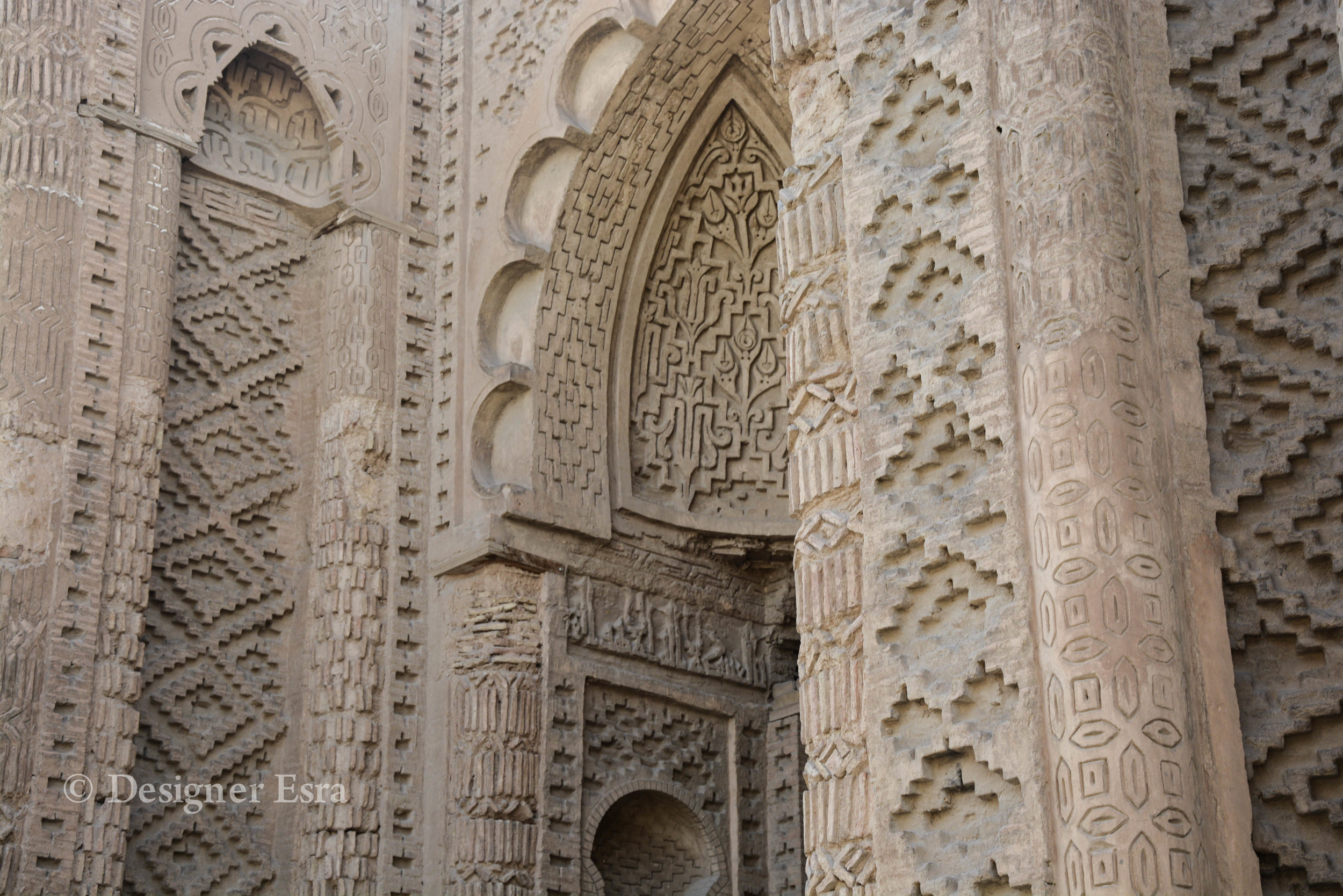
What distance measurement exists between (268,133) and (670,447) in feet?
8.64

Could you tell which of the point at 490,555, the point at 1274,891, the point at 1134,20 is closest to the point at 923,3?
the point at 1134,20

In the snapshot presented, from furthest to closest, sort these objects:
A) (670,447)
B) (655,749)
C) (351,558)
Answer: (670,447) → (655,749) → (351,558)

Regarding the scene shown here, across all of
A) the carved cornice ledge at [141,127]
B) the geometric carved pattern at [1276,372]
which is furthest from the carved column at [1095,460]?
the carved cornice ledge at [141,127]

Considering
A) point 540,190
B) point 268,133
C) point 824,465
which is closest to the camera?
point 824,465

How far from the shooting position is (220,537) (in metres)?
7.94

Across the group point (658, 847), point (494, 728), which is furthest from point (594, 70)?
point (658, 847)

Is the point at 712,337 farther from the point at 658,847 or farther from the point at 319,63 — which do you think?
the point at 658,847

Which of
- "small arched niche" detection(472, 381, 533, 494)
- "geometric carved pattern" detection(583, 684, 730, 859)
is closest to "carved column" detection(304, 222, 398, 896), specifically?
"small arched niche" detection(472, 381, 533, 494)

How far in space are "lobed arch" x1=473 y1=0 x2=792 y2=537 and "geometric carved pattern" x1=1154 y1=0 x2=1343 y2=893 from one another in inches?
151

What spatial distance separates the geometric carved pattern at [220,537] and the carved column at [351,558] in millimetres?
205

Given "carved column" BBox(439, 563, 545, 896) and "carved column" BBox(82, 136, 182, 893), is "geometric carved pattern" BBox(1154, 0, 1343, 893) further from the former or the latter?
"carved column" BBox(82, 136, 182, 893)

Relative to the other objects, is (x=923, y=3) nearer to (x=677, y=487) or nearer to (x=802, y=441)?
(x=802, y=441)

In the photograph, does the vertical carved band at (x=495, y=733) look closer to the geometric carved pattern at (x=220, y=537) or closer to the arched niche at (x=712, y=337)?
the geometric carved pattern at (x=220, y=537)

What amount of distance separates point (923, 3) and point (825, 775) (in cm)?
224
